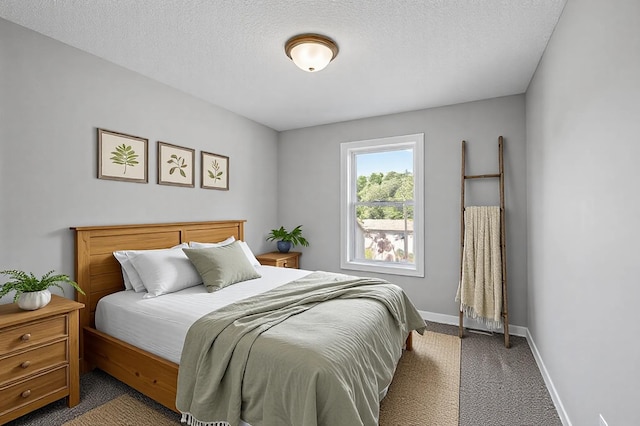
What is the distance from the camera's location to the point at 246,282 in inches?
111

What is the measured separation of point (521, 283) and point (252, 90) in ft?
11.4

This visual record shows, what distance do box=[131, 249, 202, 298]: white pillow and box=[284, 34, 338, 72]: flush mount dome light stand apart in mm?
1904

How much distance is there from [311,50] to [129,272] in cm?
226

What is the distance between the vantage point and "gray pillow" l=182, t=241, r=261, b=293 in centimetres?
260

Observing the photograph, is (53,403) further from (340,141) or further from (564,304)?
(340,141)

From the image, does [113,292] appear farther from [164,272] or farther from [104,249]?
[164,272]

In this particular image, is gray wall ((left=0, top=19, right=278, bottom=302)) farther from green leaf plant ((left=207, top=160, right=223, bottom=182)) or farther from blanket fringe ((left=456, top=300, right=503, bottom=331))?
blanket fringe ((left=456, top=300, right=503, bottom=331))

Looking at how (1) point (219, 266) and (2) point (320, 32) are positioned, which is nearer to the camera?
(2) point (320, 32)

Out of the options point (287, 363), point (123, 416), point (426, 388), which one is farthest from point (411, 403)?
point (123, 416)

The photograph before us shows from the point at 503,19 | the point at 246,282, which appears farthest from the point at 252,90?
the point at 503,19

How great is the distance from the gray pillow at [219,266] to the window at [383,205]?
67.5 inches

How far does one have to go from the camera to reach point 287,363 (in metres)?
1.50

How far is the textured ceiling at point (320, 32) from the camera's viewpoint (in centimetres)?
195

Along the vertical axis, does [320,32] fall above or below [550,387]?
above
